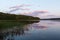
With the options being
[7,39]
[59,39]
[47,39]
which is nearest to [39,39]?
[47,39]

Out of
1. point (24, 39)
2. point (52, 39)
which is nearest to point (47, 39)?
point (52, 39)

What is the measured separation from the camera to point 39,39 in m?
19.1

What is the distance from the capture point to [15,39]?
1822 cm

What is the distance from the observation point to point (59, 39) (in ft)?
62.8

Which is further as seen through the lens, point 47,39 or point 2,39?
point 47,39

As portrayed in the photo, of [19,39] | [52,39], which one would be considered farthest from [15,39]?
[52,39]

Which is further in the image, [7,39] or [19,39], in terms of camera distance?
[19,39]

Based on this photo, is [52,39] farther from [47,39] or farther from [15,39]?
[15,39]

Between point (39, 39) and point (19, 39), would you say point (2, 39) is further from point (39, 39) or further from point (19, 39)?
point (39, 39)

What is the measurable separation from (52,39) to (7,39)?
18.3ft

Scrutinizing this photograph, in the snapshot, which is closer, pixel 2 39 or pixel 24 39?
pixel 2 39

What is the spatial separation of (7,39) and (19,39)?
5.76 feet

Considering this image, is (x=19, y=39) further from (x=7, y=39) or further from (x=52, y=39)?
(x=52, y=39)

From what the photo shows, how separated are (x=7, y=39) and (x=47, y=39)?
16.1 feet
